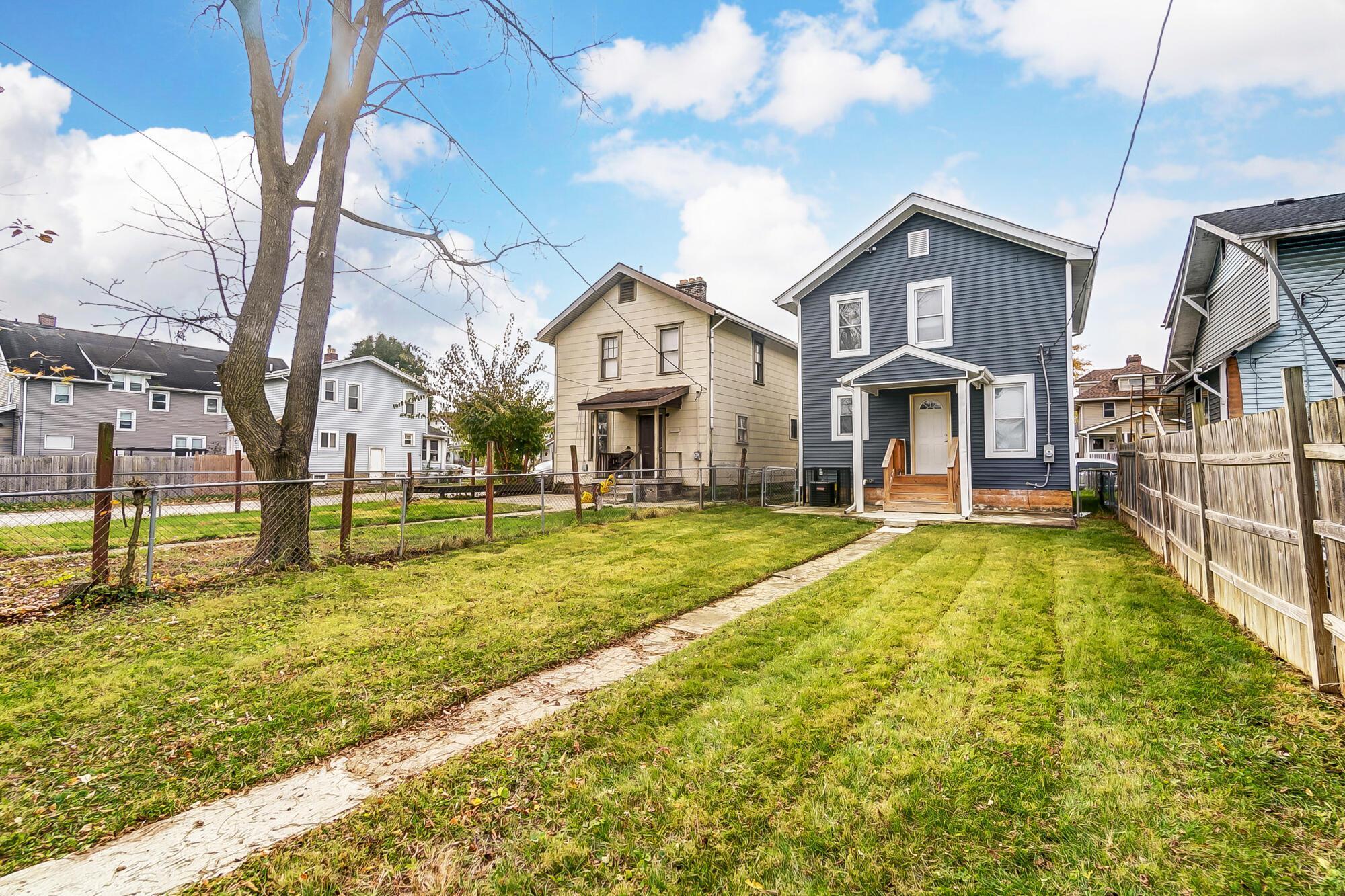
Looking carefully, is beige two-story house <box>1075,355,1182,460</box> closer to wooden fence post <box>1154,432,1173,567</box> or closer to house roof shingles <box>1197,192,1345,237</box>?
house roof shingles <box>1197,192,1345,237</box>

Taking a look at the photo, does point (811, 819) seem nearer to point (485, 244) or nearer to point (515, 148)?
point (485, 244)

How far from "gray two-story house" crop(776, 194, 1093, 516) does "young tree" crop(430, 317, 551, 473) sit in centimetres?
955

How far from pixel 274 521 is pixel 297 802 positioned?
17.6 ft

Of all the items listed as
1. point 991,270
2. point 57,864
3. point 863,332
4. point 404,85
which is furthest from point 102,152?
point 991,270

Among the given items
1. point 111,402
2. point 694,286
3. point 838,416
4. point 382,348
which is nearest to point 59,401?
A: point 111,402

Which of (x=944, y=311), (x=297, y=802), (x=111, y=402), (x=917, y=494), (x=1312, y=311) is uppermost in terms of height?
(x=944, y=311)

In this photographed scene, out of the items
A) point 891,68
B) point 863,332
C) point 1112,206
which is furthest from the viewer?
point 863,332

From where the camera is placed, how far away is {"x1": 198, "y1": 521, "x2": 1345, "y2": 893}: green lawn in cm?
193

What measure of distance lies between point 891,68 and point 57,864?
1215 centimetres

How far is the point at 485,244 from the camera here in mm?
8617

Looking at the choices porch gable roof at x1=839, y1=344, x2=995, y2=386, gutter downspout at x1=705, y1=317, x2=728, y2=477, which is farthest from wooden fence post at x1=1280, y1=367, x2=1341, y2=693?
gutter downspout at x1=705, y1=317, x2=728, y2=477

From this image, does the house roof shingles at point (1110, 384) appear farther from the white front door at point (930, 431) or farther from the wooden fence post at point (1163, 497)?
the wooden fence post at point (1163, 497)

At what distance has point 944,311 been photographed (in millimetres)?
13750

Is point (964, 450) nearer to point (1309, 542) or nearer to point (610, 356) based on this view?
point (1309, 542)
